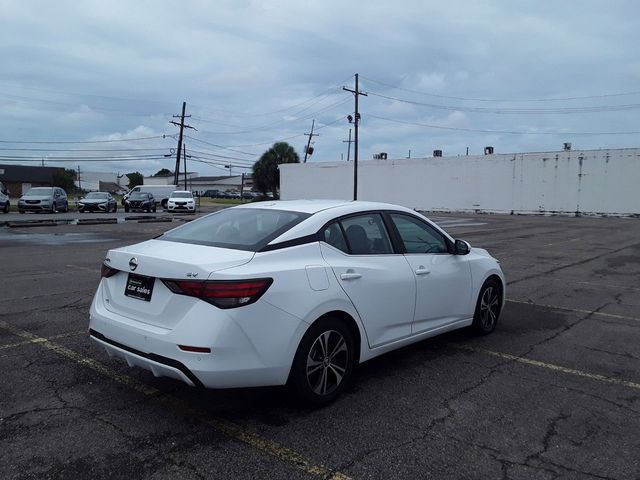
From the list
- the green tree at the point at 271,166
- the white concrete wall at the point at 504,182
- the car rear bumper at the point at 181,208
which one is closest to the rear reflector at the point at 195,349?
the car rear bumper at the point at 181,208

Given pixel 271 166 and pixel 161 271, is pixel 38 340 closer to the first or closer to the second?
pixel 161 271

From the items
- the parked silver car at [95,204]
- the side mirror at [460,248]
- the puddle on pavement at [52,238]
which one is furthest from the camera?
the parked silver car at [95,204]

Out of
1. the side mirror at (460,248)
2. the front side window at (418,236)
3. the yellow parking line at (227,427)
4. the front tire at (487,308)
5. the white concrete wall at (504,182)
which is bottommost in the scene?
the yellow parking line at (227,427)

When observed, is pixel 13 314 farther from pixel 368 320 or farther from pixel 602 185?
pixel 602 185

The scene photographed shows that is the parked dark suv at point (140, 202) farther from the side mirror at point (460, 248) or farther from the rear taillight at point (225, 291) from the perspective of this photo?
the rear taillight at point (225, 291)

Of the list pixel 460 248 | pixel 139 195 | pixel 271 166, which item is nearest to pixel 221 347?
pixel 460 248

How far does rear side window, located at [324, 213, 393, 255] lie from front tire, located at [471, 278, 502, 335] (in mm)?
1738

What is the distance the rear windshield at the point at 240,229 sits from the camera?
3969 millimetres

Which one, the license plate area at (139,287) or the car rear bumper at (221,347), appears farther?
the license plate area at (139,287)

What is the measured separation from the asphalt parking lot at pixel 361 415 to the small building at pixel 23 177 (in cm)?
9763

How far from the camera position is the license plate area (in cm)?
372

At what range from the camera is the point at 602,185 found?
4362 centimetres

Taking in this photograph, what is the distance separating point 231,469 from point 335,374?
1.19 m

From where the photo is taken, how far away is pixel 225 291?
3.40m
